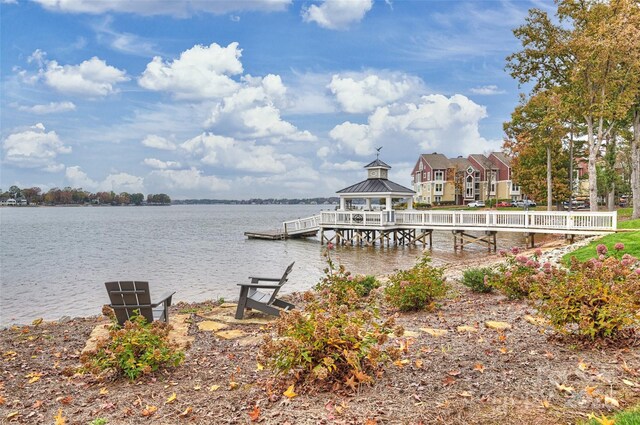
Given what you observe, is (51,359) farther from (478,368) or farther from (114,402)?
(478,368)

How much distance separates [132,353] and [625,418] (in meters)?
4.24

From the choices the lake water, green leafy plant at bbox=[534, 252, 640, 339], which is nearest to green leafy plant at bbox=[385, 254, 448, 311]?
green leafy plant at bbox=[534, 252, 640, 339]

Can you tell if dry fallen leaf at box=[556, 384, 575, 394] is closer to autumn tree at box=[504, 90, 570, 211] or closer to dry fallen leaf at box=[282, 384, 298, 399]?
dry fallen leaf at box=[282, 384, 298, 399]

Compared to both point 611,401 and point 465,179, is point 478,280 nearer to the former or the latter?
point 611,401

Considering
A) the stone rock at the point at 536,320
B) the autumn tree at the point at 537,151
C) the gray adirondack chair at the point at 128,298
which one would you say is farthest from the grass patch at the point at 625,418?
the autumn tree at the point at 537,151

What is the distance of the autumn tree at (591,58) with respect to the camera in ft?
70.7

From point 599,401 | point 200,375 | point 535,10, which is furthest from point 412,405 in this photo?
point 535,10

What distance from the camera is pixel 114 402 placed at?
3.94m

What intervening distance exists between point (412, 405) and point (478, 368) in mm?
975

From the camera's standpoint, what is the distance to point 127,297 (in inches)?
233

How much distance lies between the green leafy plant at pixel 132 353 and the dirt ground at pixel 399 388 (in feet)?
0.50

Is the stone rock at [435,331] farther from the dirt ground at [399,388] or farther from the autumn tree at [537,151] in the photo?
the autumn tree at [537,151]

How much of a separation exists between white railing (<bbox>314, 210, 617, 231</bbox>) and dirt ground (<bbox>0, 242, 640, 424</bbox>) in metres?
17.4

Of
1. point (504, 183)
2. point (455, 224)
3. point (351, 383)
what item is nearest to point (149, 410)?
point (351, 383)
